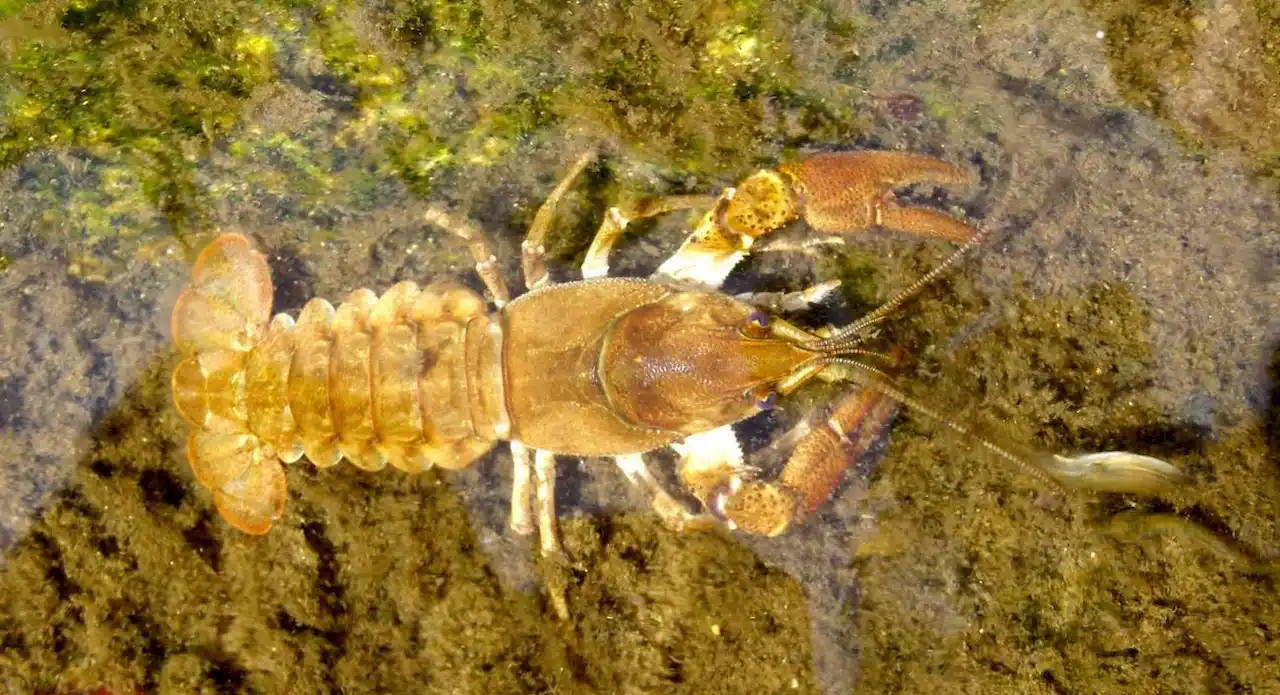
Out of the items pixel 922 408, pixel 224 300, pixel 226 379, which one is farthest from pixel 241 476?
pixel 922 408

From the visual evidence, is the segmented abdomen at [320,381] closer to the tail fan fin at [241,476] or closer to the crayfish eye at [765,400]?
the tail fan fin at [241,476]

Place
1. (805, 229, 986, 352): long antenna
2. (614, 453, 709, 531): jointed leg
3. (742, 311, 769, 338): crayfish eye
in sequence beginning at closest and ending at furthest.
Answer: (805, 229, 986, 352): long antenna, (742, 311, 769, 338): crayfish eye, (614, 453, 709, 531): jointed leg

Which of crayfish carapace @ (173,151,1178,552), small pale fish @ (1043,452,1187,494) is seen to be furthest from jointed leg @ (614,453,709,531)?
small pale fish @ (1043,452,1187,494)

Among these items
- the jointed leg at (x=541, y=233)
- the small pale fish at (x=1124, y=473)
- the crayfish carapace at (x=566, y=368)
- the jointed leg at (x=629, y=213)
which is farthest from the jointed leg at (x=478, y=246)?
the small pale fish at (x=1124, y=473)

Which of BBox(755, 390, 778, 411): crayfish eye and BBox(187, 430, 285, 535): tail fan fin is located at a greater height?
BBox(755, 390, 778, 411): crayfish eye

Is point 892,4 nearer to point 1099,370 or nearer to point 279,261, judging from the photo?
point 1099,370

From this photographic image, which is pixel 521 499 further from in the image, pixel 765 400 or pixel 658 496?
pixel 765 400

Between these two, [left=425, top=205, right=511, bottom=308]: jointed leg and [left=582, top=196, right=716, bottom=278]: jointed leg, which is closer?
[left=582, top=196, right=716, bottom=278]: jointed leg

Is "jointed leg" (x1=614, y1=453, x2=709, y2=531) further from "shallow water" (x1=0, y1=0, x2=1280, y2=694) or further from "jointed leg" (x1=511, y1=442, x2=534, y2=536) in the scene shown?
"jointed leg" (x1=511, y1=442, x2=534, y2=536)
